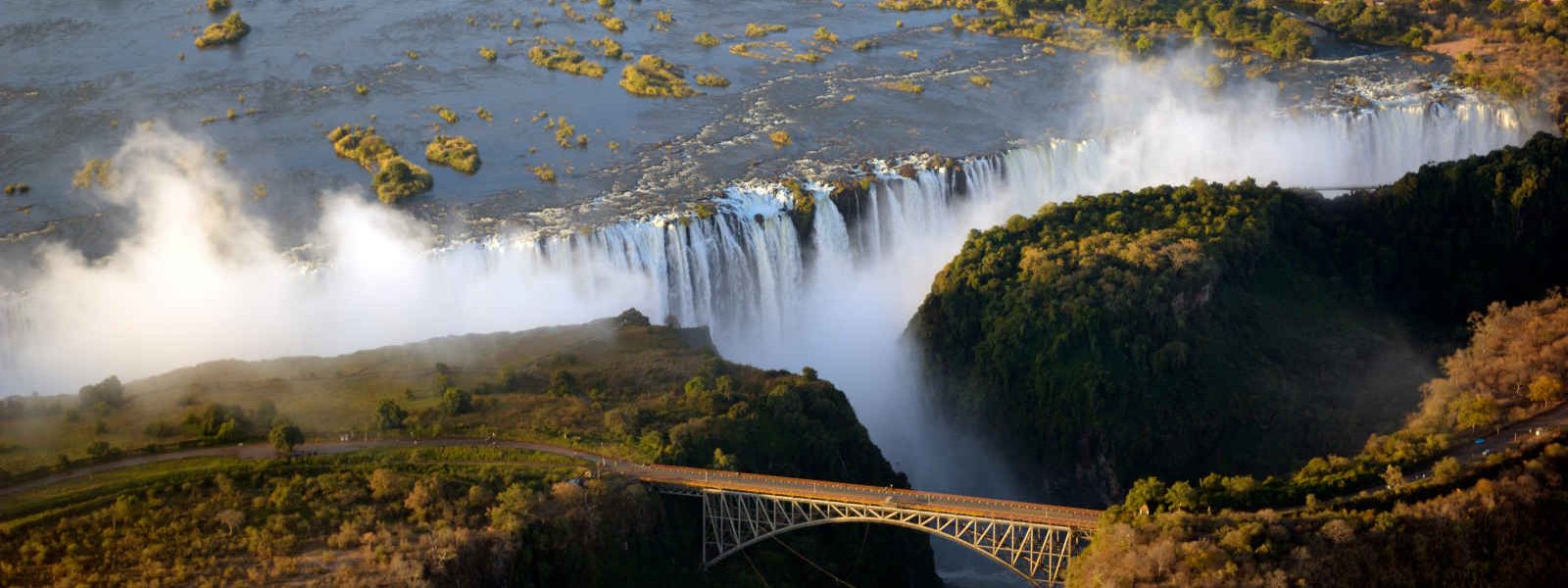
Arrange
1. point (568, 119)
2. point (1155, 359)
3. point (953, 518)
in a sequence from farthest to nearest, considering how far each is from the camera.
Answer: point (568, 119)
point (1155, 359)
point (953, 518)

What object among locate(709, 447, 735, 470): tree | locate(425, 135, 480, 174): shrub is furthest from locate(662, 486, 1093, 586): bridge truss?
locate(425, 135, 480, 174): shrub

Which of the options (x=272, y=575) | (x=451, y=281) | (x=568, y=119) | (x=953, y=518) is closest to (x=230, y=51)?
(x=568, y=119)

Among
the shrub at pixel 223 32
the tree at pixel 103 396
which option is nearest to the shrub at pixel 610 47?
the shrub at pixel 223 32

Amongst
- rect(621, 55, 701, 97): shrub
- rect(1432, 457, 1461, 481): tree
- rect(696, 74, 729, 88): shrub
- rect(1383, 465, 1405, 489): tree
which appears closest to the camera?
rect(1383, 465, 1405, 489): tree

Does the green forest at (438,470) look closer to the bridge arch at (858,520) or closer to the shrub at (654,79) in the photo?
the bridge arch at (858,520)

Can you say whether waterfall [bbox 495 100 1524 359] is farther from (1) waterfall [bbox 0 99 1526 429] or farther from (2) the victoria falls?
(2) the victoria falls

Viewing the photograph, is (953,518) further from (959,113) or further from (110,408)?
(959,113)

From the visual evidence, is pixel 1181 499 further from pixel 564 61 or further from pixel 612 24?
pixel 612 24
